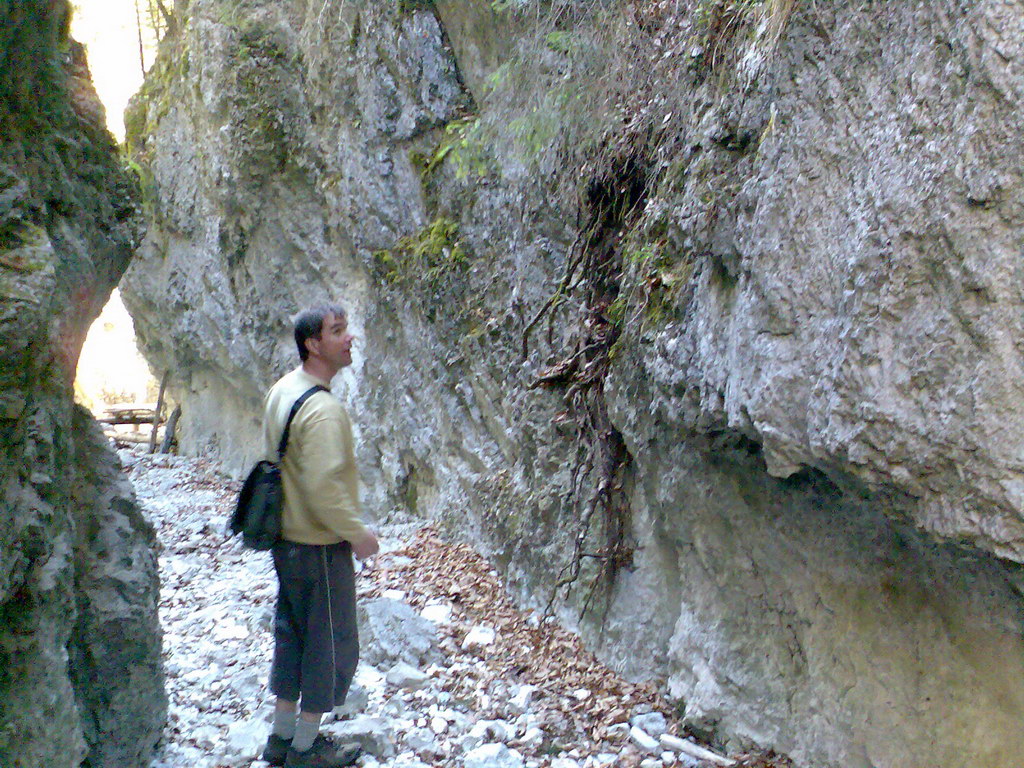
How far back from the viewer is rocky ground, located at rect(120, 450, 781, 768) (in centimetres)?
385

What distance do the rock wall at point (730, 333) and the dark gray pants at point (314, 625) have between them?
156 centimetres

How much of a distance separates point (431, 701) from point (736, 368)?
232 centimetres

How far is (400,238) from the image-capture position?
8.05m

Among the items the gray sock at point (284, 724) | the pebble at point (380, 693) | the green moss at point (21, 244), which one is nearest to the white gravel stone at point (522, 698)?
the pebble at point (380, 693)

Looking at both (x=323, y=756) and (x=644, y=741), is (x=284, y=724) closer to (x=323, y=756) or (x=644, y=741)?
(x=323, y=756)

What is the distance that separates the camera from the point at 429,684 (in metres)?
4.54

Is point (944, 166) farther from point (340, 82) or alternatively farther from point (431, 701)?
point (340, 82)

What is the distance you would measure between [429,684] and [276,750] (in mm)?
1049

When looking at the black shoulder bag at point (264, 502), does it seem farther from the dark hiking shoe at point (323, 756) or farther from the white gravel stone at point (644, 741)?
the white gravel stone at point (644, 741)

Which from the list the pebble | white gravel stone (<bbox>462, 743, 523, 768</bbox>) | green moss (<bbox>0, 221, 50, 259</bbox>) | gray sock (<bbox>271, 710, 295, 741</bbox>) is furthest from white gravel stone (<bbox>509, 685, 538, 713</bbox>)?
green moss (<bbox>0, 221, 50, 259</bbox>)

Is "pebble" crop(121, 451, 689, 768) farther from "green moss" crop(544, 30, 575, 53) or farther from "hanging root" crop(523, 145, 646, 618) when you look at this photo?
"green moss" crop(544, 30, 575, 53)

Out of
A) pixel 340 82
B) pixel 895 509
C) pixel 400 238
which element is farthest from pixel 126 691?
pixel 340 82

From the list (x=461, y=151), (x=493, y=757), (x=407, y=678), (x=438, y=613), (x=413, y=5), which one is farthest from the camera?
(x=413, y=5)

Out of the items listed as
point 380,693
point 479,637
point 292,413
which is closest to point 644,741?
point 380,693
